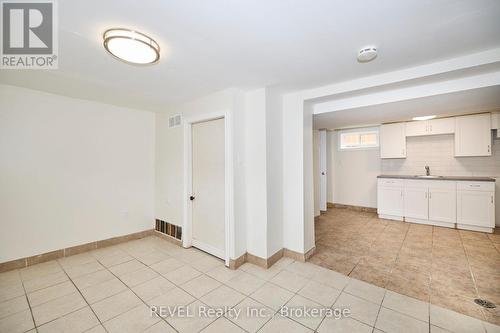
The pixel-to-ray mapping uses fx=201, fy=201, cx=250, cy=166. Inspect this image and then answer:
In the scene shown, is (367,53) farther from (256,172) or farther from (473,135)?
(473,135)

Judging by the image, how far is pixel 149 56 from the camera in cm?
175

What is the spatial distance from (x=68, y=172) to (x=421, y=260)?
212 inches

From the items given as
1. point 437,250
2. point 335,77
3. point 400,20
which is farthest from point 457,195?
point 400,20

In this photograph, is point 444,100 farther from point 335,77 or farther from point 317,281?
point 317,281

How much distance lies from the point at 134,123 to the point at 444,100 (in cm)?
498

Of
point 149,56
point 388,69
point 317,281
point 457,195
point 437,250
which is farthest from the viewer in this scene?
point 457,195

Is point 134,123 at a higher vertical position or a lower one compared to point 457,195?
higher

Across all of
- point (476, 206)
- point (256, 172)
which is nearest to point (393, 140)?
point (476, 206)

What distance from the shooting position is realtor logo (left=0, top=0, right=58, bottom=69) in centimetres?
135

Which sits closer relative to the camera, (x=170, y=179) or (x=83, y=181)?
(x=83, y=181)

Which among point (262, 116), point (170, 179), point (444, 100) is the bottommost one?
point (170, 179)

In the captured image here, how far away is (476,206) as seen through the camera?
3.94 metres

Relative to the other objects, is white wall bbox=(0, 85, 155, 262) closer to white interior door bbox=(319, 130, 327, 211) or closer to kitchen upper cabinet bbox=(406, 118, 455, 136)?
white interior door bbox=(319, 130, 327, 211)

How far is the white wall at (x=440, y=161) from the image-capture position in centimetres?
414
